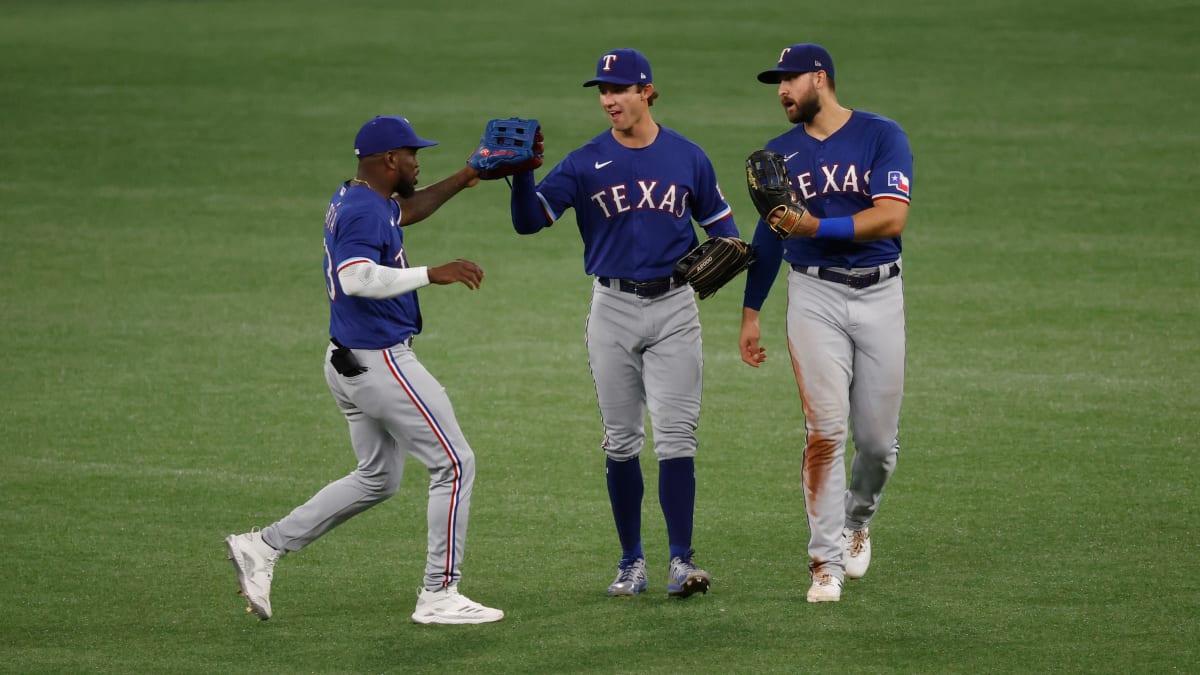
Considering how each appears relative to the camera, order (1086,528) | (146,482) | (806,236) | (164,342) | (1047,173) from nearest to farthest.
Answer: (806,236), (1086,528), (146,482), (164,342), (1047,173)

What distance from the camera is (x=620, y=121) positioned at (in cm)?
627

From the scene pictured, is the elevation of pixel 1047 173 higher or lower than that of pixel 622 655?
higher

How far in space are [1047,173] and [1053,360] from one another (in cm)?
638

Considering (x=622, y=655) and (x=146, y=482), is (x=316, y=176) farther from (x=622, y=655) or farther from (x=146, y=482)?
(x=622, y=655)

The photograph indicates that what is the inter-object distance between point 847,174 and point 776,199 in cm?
45

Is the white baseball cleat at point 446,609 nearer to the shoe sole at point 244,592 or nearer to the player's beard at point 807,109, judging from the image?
the shoe sole at point 244,592

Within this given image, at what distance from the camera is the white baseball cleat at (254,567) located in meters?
5.84

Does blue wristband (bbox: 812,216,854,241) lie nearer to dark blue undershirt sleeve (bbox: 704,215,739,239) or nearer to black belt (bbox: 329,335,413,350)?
dark blue undershirt sleeve (bbox: 704,215,739,239)

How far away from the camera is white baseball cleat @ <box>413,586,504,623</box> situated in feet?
19.3

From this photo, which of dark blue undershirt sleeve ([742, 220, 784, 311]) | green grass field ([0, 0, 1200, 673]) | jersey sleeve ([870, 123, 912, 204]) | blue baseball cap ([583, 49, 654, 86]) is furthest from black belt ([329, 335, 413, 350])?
jersey sleeve ([870, 123, 912, 204])

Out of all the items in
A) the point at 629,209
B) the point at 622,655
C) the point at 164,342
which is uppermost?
the point at 629,209

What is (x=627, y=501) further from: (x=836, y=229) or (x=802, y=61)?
(x=802, y=61)

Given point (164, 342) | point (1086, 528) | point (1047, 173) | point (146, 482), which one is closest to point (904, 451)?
point (1086, 528)

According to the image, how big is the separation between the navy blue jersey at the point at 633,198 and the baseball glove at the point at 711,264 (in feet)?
0.45
